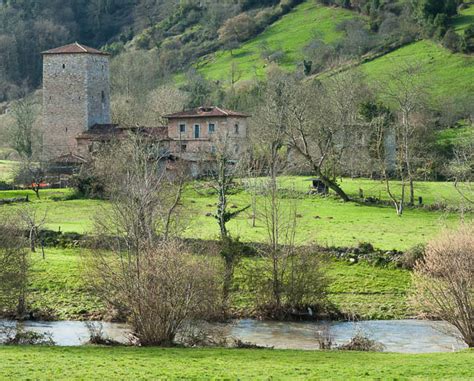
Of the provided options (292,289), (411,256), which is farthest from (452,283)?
(411,256)

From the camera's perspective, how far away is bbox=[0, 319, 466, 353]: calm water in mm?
35938

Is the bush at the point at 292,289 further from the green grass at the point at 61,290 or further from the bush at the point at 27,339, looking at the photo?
the bush at the point at 27,339

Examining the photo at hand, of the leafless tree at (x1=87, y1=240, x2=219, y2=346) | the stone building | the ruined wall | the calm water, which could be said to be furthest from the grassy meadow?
the ruined wall

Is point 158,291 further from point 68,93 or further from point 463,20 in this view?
point 463,20

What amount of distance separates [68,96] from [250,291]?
54.1 meters

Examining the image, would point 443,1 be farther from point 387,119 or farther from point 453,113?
point 387,119

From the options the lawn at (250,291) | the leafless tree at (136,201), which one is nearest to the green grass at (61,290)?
the lawn at (250,291)

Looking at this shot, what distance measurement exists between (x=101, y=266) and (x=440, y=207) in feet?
103

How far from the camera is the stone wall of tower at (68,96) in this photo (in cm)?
9356

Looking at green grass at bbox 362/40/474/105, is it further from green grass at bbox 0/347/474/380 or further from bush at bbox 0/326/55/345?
green grass at bbox 0/347/474/380

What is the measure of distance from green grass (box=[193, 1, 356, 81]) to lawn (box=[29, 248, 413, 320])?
80.6m

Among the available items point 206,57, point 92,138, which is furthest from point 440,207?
point 206,57

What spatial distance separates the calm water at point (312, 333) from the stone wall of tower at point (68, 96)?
178 feet

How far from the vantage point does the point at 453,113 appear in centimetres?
9694
